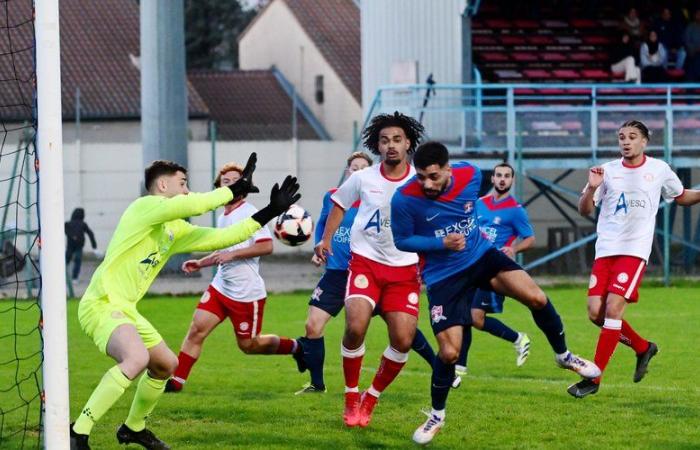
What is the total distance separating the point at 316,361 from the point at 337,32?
1511 inches

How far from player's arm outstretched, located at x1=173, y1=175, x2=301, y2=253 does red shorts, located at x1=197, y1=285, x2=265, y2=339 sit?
2.33 m

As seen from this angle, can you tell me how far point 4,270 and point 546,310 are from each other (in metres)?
14.8

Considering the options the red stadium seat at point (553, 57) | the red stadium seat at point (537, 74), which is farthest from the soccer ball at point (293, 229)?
the red stadium seat at point (553, 57)

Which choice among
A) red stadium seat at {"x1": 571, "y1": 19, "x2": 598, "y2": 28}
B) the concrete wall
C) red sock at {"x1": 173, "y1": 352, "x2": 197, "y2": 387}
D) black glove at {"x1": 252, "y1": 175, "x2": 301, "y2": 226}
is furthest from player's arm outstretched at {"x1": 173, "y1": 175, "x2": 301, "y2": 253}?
red stadium seat at {"x1": 571, "y1": 19, "x2": 598, "y2": 28}

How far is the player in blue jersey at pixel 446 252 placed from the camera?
8594mm

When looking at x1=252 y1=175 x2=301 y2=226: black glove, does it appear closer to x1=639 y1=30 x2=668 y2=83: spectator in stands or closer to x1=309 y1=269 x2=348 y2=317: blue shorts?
x1=309 y1=269 x2=348 y2=317: blue shorts

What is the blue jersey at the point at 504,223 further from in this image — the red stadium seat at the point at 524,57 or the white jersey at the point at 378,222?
the red stadium seat at the point at 524,57

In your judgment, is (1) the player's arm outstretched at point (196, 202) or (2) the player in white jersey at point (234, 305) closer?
(1) the player's arm outstretched at point (196, 202)

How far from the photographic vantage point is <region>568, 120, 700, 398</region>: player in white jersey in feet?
33.6

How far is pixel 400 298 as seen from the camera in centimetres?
931

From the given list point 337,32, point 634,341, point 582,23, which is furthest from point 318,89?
point 634,341

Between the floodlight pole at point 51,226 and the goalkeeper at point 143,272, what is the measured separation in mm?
741

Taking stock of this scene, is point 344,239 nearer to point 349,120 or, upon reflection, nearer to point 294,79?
point 349,120

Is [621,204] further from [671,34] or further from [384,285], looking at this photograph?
[671,34]
